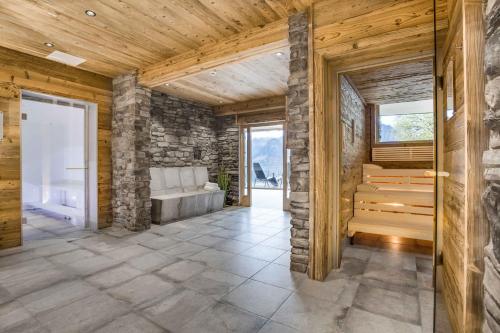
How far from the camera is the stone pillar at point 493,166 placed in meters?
0.88

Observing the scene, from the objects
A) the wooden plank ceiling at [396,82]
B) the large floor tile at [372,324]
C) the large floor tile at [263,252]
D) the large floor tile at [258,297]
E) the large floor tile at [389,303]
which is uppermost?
the wooden plank ceiling at [396,82]

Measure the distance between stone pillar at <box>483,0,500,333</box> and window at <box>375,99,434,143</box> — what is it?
4946mm

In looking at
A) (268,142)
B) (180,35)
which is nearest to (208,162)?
(180,35)

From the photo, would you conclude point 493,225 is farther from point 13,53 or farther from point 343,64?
point 13,53

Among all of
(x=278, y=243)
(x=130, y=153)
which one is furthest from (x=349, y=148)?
(x=130, y=153)

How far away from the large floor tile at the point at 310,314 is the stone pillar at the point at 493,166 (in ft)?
3.32

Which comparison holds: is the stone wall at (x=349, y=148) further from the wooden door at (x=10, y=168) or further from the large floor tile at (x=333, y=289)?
the wooden door at (x=10, y=168)

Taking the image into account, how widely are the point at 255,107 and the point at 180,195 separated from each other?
2.88 meters

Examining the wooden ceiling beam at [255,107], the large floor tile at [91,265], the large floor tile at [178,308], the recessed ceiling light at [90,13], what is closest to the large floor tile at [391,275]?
the large floor tile at [178,308]

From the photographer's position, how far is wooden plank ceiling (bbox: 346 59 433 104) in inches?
142

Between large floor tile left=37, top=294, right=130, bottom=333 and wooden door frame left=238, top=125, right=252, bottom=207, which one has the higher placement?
wooden door frame left=238, top=125, right=252, bottom=207

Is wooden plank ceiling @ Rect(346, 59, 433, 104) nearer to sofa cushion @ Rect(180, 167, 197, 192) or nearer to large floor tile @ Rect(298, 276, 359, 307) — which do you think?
large floor tile @ Rect(298, 276, 359, 307)

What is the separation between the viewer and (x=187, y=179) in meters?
6.22

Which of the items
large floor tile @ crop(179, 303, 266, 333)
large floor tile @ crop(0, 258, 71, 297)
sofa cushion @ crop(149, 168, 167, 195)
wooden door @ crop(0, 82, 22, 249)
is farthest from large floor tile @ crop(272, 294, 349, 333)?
sofa cushion @ crop(149, 168, 167, 195)
